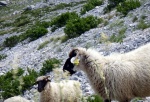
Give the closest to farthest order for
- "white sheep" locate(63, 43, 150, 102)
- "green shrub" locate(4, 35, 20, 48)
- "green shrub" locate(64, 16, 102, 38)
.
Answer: "white sheep" locate(63, 43, 150, 102)
"green shrub" locate(64, 16, 102, 38)
"green shrub" locate(4, 35, 20, 48)

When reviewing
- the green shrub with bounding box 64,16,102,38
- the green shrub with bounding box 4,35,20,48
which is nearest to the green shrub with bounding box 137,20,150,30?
the green shrub with bounding box 64,16,102,38

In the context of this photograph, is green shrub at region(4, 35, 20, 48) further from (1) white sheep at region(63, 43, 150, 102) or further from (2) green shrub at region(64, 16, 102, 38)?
(1) white sheep at region(63, 43, 150, 102)

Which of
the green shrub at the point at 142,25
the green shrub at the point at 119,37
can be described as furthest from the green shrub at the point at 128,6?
the green shrub at the point at 142,25

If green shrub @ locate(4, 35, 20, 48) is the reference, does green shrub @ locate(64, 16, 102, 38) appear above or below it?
above

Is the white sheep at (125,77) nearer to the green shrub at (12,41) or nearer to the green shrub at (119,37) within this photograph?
the green shrub at (119,37)

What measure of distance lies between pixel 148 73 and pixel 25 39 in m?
27.5

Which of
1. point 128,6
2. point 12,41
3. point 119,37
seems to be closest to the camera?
point 119,37

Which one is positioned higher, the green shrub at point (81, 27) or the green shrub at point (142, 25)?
the green shrub at point (142, 25)

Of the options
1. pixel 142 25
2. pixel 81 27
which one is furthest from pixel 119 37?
pixel 81 27

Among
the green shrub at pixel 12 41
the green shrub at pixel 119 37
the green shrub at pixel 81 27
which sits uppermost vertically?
the green shrub at pixel 119 37

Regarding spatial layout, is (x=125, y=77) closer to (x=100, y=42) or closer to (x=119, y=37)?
(x=119, y=37)

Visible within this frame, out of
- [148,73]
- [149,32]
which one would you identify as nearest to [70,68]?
[148,73]

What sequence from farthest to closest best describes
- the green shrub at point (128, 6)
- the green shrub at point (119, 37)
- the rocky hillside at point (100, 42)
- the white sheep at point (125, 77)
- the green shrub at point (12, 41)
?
the green shrub at point (12, 41) < the green shrub at point (128, 6) < the green shrub at point (119, 37) < the rocky hillside at point (100, 42) < the white sheep at point (125, 77)

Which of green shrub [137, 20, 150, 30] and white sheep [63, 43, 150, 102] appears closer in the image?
white sheep [63, 43, 150, 102]
